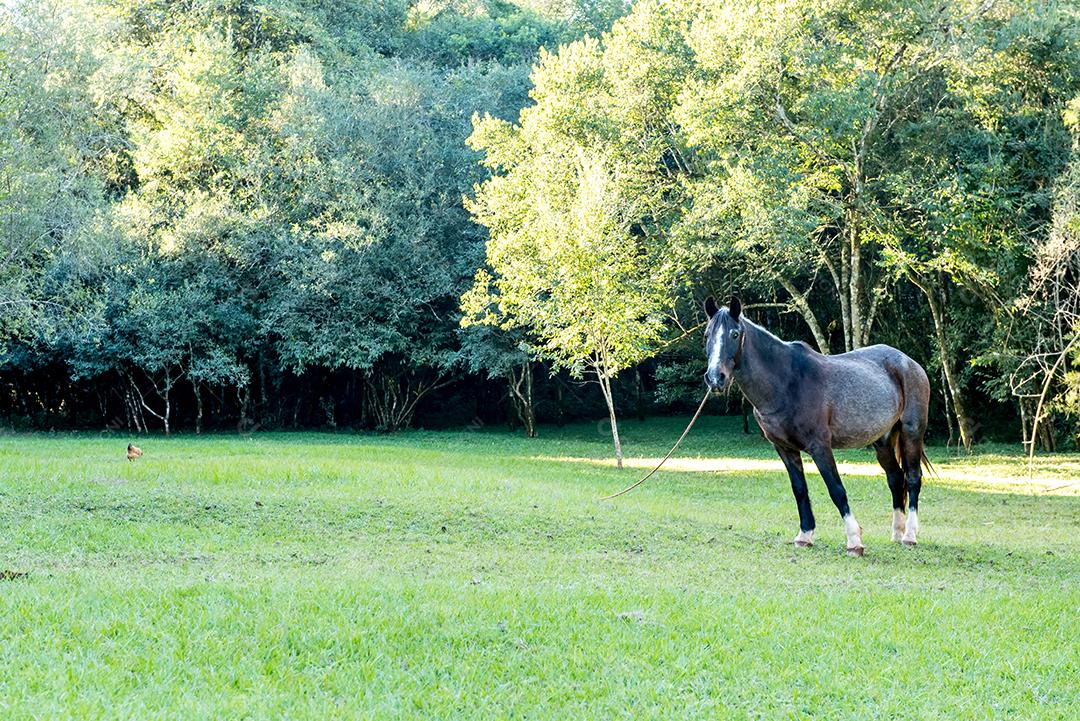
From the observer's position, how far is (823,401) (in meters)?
11.5

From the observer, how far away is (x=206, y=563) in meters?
9.59

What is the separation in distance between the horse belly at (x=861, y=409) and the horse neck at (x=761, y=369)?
0.77 m

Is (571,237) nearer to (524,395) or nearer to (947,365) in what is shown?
(947,365)

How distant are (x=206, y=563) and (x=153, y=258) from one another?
2437 cm

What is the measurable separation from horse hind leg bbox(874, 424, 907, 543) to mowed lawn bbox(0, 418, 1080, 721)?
0.40 meters

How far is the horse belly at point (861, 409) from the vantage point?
38.1 ft

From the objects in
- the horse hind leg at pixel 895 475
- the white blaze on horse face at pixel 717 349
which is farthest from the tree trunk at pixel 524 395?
the white blaze on horse face at pixel 717 349

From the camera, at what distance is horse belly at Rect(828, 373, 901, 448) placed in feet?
38.1

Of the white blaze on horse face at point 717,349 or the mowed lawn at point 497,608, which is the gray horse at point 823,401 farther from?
the mowed lawn at point 497,608

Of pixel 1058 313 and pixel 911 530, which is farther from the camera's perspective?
pixel 1058 313

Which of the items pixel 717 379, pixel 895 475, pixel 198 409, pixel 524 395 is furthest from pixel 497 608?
pixel 524 395

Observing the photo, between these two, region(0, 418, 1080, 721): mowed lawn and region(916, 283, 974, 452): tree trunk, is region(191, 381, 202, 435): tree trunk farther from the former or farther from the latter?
region(916, 283, 974, 452): tree trunk

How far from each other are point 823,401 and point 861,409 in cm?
Answer: 57

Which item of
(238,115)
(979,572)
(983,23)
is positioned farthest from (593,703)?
(238,115)
